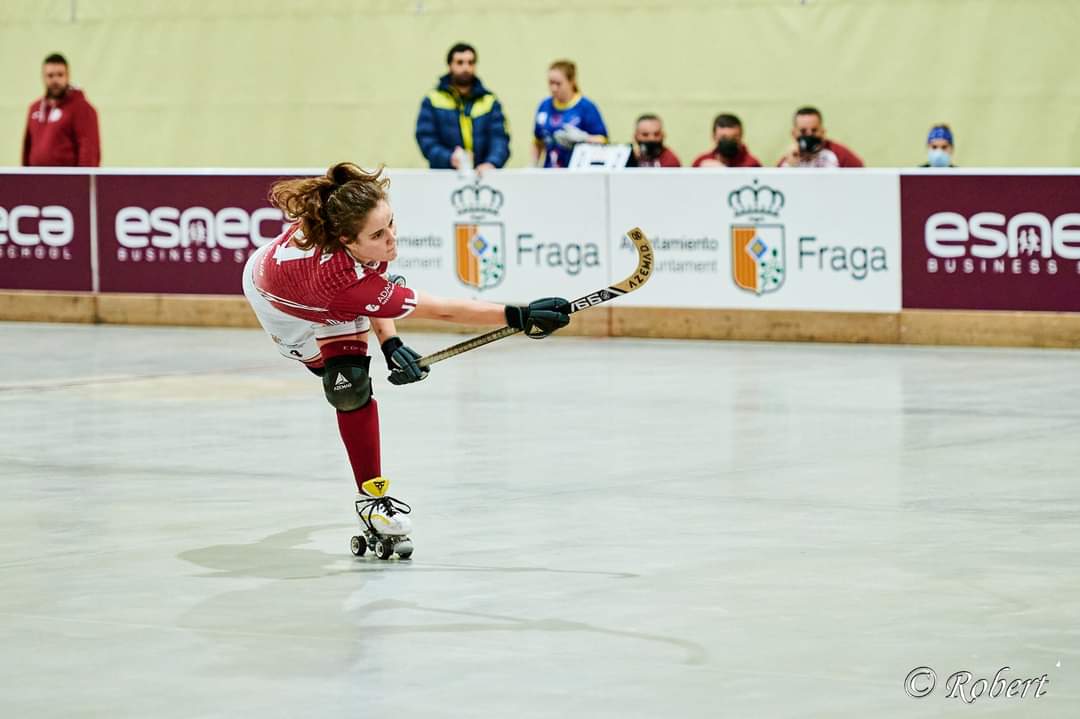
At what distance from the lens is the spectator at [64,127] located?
22.5 metres

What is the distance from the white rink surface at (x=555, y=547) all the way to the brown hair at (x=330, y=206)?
1.32 meters

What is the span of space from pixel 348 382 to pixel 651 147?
11140 millimetres

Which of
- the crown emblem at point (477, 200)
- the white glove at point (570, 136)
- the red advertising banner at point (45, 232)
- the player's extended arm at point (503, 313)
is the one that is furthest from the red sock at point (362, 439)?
the red advertising banner at point (45, 232)

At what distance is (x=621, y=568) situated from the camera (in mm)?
8758

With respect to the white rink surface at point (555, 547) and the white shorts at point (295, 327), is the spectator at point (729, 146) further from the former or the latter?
the white shorts at point (295, 327)

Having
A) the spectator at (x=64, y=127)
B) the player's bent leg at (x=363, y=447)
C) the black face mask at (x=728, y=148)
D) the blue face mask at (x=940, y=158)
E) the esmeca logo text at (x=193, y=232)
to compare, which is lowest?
the player's bent leg at (x=363, y=447)

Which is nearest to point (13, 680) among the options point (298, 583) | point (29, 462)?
point (298, 583)

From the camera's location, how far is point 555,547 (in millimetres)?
9250

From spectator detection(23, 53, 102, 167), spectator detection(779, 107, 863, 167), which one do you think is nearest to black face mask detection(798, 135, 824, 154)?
spectator detection(779, 107, 863, 167)

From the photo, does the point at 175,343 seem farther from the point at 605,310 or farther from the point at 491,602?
the point at 491,602

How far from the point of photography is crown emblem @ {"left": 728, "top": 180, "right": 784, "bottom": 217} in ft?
60.8

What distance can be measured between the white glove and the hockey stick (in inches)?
420

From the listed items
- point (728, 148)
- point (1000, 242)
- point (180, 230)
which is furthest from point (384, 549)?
point (180, 230)

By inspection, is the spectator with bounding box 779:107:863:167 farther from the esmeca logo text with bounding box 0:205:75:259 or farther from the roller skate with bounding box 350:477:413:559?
the roller skate with bounding box 350:477:413:559
